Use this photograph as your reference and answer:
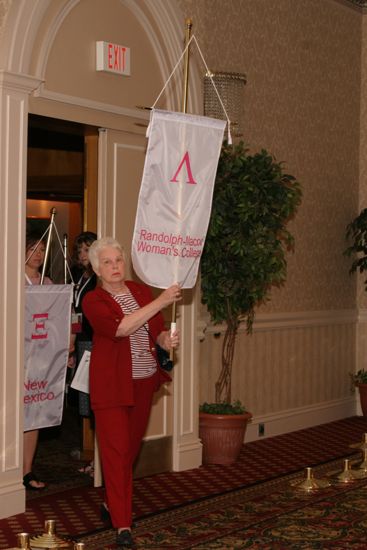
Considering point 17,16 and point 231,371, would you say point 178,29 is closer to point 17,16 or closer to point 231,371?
point 17,16

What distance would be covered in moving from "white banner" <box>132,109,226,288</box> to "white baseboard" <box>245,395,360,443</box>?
3.32 metres

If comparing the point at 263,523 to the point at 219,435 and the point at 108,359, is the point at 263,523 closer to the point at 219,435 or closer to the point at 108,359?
the point at 108,359

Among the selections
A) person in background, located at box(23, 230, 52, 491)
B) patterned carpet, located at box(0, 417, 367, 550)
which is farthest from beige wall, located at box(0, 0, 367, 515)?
person in background, located at box(23, 230, 52, 491)

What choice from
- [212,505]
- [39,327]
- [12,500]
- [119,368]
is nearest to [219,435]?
[212,505]

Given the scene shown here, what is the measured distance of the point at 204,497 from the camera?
609 centimetres

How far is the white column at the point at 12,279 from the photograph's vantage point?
17.8ft

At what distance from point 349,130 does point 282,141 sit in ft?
4.41

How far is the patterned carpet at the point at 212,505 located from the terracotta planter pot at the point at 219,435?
14cm

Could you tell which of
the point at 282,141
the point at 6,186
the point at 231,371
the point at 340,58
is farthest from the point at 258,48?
the point at 6,186

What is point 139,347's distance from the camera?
4988 mm

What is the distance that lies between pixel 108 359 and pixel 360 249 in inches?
192

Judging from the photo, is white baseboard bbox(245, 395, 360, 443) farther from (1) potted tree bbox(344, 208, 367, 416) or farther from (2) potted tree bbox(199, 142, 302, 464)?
(2) potted tree bbox(199, 142, 302, 464)

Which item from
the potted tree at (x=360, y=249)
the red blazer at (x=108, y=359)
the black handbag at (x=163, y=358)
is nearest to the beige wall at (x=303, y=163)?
the potted tree at (x=360, y=249)

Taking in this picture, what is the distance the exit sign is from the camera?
6.14 meters
